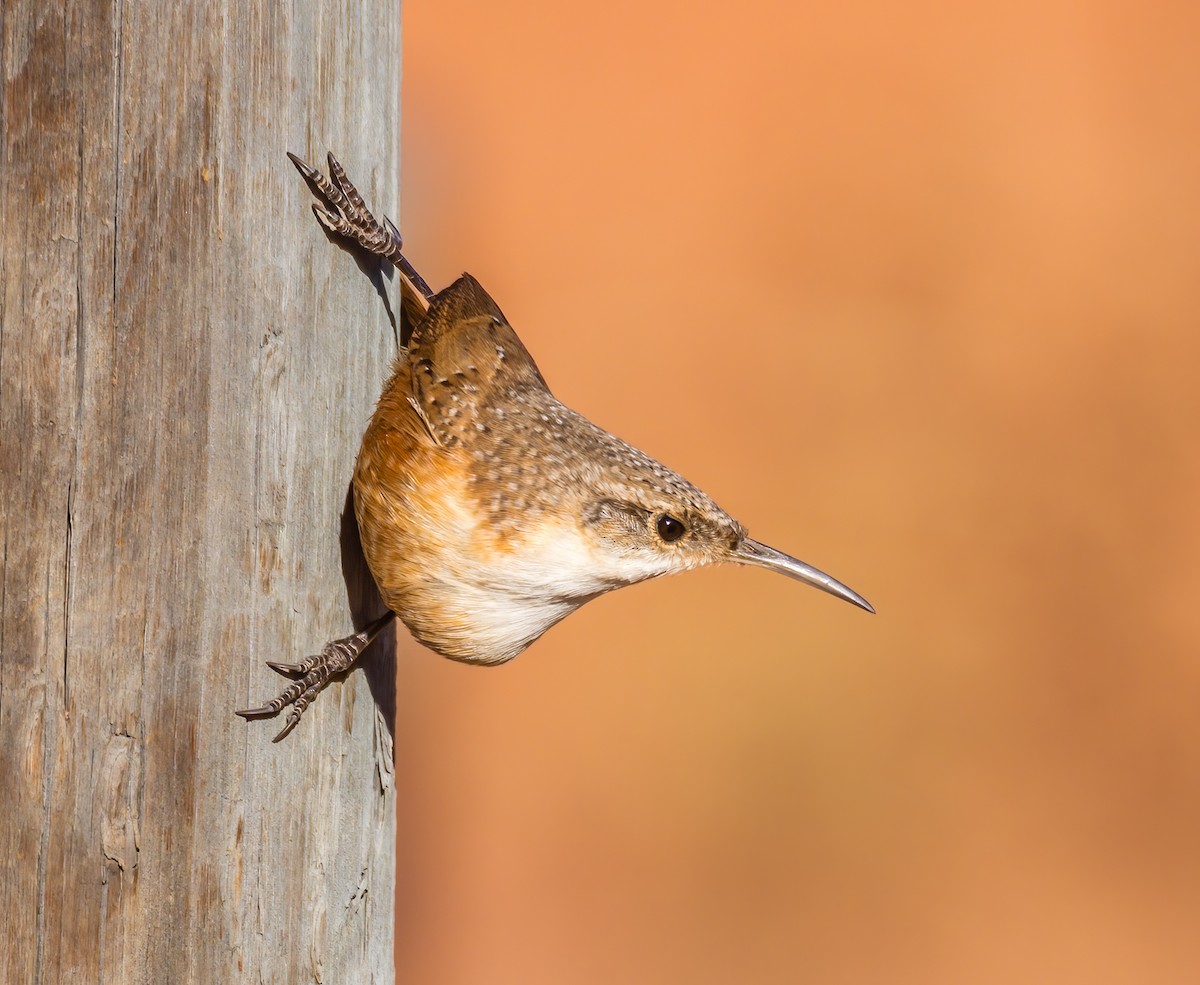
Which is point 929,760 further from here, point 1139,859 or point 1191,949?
point 1191,949

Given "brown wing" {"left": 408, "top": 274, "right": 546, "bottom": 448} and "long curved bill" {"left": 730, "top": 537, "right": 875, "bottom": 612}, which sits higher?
"brown wing" {"left": 408, "top": 274, "right": 546, "bottom": 448}

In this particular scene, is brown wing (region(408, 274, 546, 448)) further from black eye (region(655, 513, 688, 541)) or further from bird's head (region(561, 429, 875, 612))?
black eye (region(655, 513, 688, 541))

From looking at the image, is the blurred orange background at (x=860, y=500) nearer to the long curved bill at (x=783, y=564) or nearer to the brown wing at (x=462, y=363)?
the long curved bill at (x=783, y=564)

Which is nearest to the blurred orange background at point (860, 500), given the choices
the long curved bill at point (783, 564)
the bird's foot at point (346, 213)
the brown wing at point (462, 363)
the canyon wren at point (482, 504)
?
the long curved bill at point (783, 564)

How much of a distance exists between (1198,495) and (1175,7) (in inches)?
108

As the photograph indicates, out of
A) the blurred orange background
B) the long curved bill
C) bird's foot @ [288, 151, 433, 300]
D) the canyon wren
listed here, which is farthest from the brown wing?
the blurred orange background

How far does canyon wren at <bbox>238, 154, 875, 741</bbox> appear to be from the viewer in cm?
233

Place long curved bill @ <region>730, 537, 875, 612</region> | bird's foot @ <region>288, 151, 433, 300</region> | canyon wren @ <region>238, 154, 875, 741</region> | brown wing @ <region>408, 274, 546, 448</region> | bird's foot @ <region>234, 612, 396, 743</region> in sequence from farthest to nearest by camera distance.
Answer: long curved bill @ <region>730, 537, 875, 612</region>
brown wing @ <region>408, 274, 546, 448</region>
canyon wren @ <region>238, 154, 875, 741</region>
bird's foot @ <region>288, 151, 433, 300</region>
bird's foot @ <region>234, 612, 396, 743</region>

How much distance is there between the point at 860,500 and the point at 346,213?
4501mm

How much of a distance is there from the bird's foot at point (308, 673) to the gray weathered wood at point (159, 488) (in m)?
0.03

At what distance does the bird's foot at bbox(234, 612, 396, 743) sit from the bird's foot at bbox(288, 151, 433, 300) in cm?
79

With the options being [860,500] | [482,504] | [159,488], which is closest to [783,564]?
[482,504]

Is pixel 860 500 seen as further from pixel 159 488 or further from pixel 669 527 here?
pixel 159 488

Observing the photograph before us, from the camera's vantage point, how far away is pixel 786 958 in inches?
240
